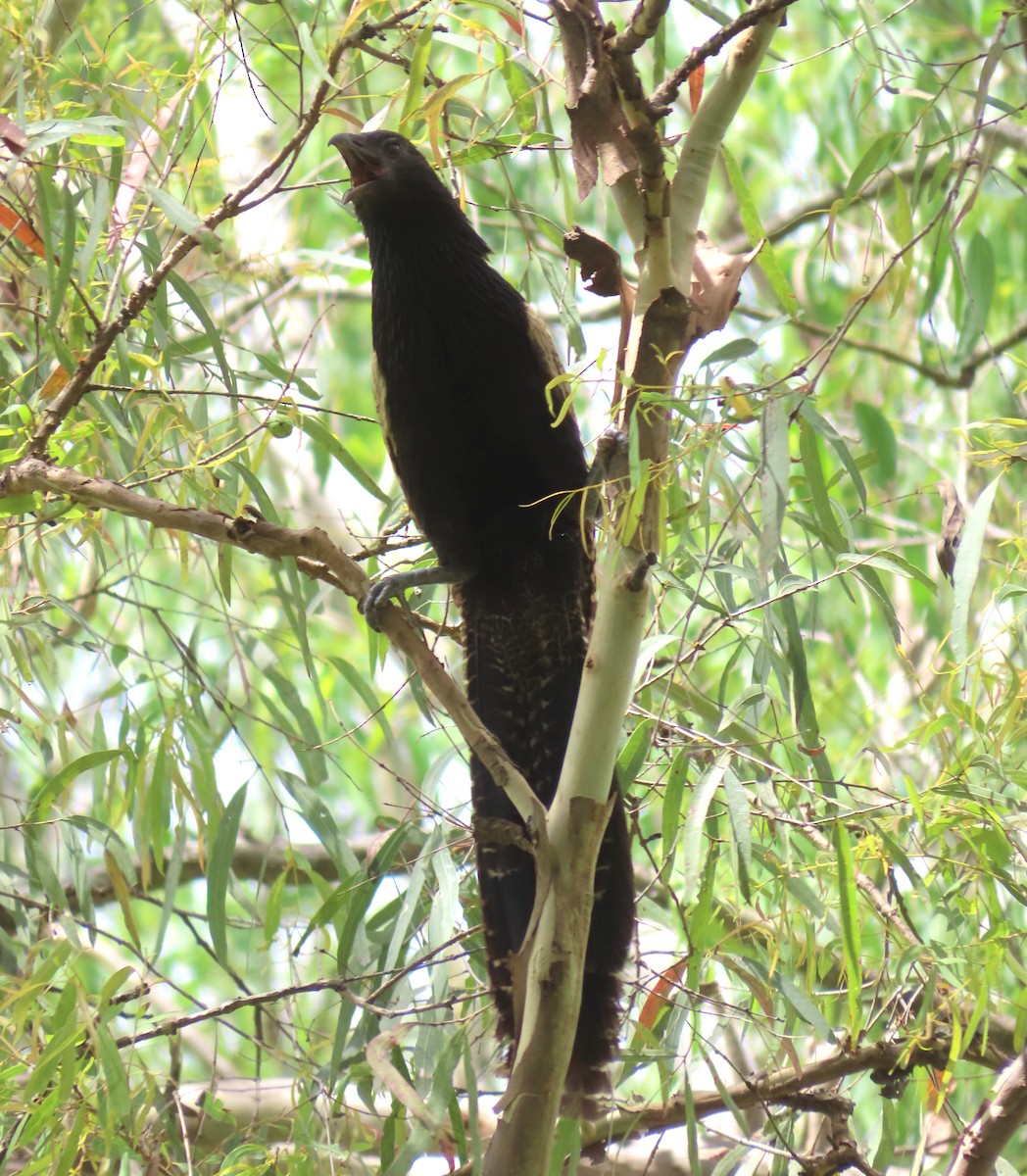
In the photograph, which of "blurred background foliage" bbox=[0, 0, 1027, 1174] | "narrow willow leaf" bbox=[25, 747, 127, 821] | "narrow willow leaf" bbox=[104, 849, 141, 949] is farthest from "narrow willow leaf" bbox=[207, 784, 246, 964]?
"narrow willow leaf" bbox=[25, 747, 127, 821]

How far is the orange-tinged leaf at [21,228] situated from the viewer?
222 centimetres

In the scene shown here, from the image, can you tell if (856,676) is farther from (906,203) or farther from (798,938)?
(906,203)

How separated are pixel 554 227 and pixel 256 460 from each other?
28.0 inches

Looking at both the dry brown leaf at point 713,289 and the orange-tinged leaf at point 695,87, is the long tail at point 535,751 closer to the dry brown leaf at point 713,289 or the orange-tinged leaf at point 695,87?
the dry brown leaf at point 713,289

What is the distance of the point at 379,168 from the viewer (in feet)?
8.73

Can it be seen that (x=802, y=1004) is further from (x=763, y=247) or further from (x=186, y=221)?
(x=186, y=221)

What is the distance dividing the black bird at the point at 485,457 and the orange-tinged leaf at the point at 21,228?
0.63 meters

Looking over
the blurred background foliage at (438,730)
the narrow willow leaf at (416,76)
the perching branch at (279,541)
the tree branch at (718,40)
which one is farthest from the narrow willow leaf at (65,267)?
the tree branch at (718,40)

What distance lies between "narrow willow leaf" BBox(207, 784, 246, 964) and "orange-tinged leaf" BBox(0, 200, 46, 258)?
1.02 meters

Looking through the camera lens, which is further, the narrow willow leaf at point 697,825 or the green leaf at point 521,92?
the green leaf at point 521,92

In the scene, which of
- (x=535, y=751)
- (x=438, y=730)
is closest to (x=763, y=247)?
(x=535, y=751)

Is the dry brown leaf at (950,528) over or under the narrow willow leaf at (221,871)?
over

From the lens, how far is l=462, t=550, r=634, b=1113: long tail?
2090 millimetres

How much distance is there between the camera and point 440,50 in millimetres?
3510
